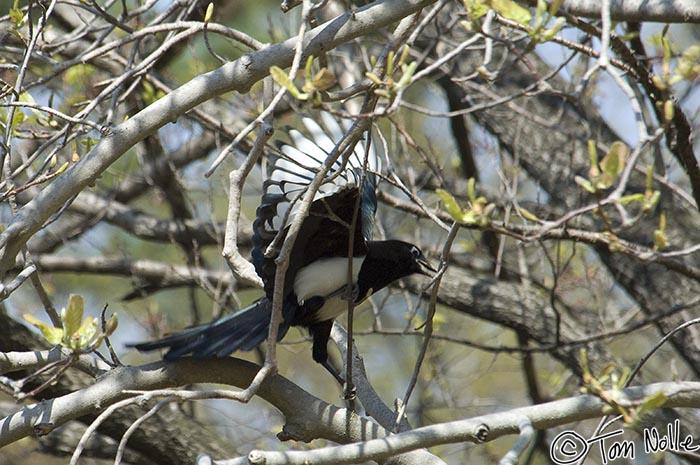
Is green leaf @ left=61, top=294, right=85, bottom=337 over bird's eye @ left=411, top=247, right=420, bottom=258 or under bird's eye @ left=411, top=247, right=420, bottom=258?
under

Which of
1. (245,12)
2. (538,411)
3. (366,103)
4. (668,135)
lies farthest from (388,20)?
(245,12)

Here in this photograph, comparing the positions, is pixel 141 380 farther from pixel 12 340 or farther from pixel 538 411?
pixel 12 340

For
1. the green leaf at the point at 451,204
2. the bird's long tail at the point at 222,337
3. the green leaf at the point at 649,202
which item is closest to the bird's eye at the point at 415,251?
the bird's long tail at the point at 222,337

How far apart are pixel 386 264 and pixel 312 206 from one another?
2.44 ft

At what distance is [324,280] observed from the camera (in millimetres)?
3188

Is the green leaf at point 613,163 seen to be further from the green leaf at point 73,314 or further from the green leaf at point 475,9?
the green leaf at point 73,314

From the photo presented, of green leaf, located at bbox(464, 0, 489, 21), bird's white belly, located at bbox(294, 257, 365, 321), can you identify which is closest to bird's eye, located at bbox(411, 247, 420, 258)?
bird's white belly, located at bbox(294, 257, 365, 321)

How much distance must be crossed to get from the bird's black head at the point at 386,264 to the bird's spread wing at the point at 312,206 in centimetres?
21

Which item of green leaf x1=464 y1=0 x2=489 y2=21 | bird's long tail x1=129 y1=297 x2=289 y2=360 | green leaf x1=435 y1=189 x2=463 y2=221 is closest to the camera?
green leaf x1=435 y1=189 x2=463 y2=221

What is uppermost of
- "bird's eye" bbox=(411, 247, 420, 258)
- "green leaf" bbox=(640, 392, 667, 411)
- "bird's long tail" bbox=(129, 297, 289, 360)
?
"bird's eye" bbox=(411, 247, 420, 258)

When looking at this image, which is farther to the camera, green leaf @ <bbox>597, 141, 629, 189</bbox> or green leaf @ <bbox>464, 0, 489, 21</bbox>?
green leaf @ <bbox>464, 0, 489, 21</bbox>

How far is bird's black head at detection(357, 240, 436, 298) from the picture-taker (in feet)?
11.2

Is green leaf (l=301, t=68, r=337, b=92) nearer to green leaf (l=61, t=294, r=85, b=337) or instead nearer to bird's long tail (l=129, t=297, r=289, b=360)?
green leaf (l=61, t=294, r=85, b=337)

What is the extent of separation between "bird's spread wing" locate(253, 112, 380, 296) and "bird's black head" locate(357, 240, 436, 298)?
0.21 meters
